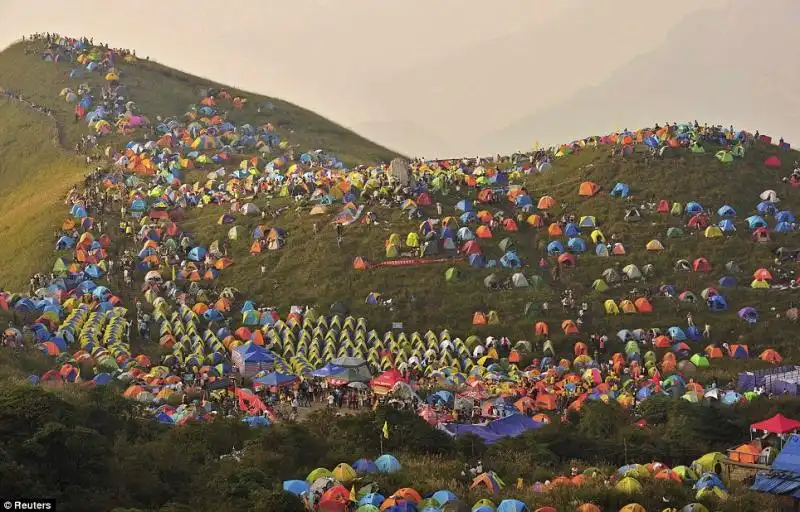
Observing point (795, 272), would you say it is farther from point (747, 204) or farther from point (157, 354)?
point (157, 354)

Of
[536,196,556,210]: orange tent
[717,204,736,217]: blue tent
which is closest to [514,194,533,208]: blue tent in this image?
[536,196,556,210]: orange tent

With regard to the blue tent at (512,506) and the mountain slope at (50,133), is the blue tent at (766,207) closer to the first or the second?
the mountain slope at (50,133)

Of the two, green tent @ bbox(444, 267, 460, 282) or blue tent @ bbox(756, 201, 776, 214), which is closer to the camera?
green tent @ bbox(444, 267, 460, 282)

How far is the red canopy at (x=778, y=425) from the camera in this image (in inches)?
1490

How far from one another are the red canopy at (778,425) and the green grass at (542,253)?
1354 cm

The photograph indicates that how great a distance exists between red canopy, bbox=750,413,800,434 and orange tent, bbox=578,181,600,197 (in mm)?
30651

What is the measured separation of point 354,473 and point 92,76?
78.2 meters

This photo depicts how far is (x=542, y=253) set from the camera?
6100 centimetres

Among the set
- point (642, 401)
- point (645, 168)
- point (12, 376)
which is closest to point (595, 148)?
point (645, 168)

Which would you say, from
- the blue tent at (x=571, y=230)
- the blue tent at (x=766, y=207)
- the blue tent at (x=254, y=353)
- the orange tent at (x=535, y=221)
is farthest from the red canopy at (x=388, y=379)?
the blue tent at (x=766, y=207)

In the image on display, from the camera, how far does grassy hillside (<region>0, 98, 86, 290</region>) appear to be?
216 ft

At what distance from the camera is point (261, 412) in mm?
42062

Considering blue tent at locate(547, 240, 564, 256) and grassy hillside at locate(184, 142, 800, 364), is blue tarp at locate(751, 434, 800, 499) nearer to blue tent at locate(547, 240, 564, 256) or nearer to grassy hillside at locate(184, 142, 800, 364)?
grassy hillside at locate(184, 142, 800, 364)

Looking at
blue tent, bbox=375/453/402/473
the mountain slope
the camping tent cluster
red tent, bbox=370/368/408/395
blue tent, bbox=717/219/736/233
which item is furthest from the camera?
the mountain slope
